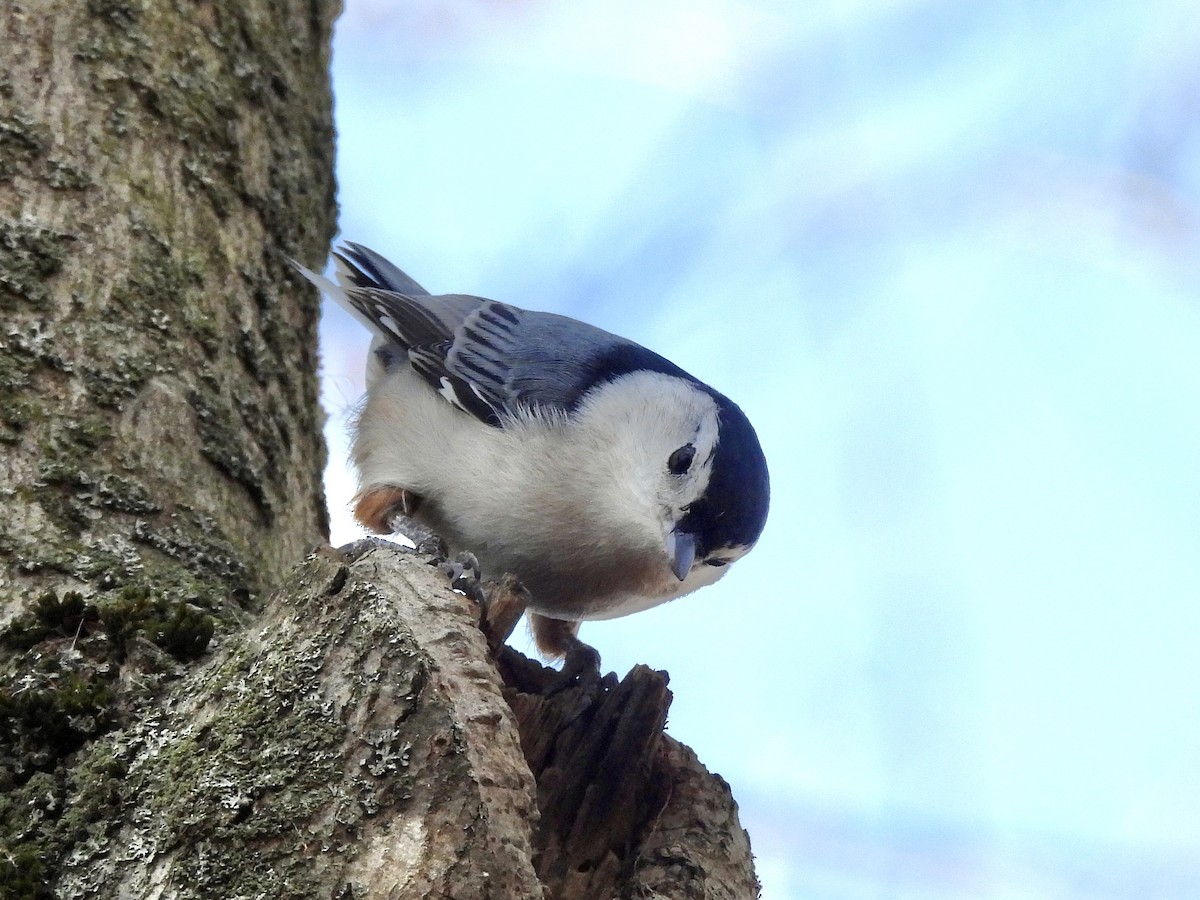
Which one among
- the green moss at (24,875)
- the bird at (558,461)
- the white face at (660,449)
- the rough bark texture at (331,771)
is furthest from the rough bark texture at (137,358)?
the white face at (660,449)

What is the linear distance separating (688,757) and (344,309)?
1385mm

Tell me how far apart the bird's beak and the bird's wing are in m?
0.35

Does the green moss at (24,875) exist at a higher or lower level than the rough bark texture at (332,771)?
lower

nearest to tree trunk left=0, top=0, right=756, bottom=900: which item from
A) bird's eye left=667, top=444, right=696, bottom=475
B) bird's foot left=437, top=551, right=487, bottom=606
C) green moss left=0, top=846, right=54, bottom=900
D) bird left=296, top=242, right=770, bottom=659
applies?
green moss left=0, top=846, right=54, bottom=900

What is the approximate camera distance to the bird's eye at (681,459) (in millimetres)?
2307

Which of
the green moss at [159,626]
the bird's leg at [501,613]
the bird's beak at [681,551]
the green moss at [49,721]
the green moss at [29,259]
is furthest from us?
the bird's beak at [681,551]

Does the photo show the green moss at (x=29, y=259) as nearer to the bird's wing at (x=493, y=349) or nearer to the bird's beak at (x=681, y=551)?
the bird's wing at (x=493, y=349)

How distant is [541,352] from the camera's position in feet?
8.48

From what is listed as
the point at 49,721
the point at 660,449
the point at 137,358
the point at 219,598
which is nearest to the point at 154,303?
the point at 137,358

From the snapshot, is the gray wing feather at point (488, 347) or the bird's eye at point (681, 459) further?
the gray wing feather at point (488, 347)

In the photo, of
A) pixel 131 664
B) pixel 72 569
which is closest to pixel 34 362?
pixel 72 569

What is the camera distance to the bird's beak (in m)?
2.18

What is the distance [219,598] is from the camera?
1.64 meters

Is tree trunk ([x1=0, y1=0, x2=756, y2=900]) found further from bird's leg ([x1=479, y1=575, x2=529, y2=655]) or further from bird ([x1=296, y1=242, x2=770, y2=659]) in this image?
bird ([x1=296, y1=242, x2=770, y2=659])
